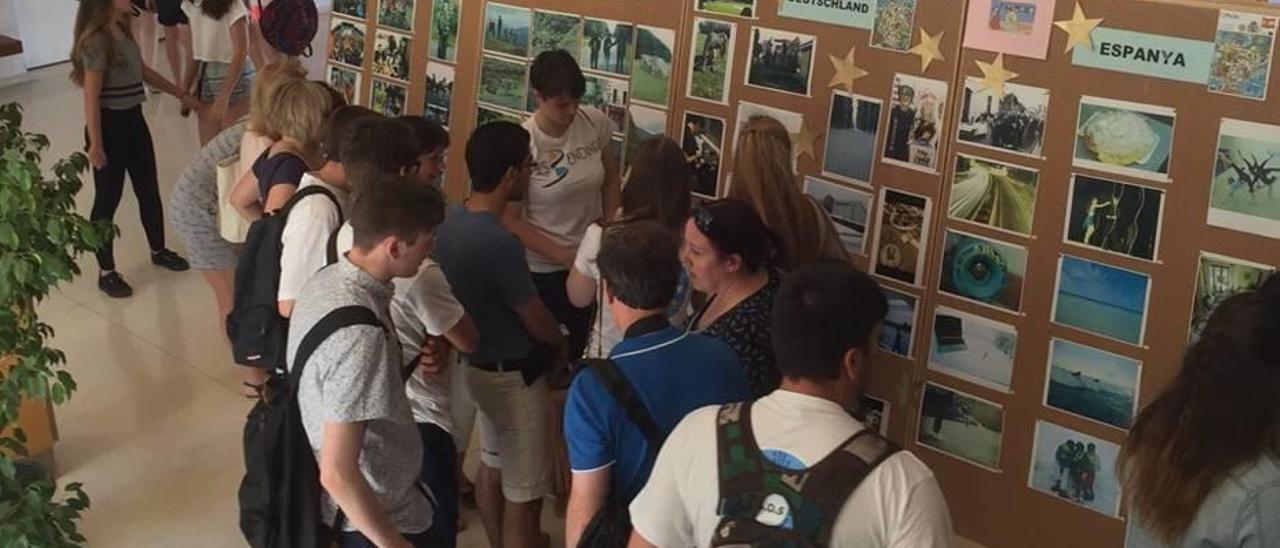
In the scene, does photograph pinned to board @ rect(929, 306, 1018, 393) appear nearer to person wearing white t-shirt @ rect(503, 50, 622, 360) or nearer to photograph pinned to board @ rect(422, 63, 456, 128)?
person wearing white t-shirt @ rect(503, 50, 622, 360)

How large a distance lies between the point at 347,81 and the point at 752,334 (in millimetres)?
2997

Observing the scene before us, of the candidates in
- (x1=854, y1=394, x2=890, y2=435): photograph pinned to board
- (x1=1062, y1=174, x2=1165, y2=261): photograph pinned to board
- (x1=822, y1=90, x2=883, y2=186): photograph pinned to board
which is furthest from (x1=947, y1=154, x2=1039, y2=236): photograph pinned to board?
(x1=854, y1=394, x2=890, y2=435): photograph pinned to board

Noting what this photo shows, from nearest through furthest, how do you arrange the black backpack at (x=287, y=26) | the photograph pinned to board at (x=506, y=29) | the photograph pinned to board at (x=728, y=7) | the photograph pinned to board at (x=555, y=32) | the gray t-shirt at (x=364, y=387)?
the gray t-shirt at (x=364, y=387)
the photograph pinned to board at (x=728, y=7)
the photograph pinned to board at (x=555, y=32)
the photograph pinned to board at (x=506, y=29)
the black backpack at (x=287, y=26)

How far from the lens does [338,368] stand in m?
2.45

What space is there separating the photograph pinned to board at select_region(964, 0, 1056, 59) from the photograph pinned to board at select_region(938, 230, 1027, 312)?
546mm

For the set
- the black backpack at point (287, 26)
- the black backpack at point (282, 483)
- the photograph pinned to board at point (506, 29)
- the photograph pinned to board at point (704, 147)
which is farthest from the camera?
the black backpack at point (287, 26)

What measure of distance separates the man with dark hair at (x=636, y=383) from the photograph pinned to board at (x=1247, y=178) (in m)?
1.54

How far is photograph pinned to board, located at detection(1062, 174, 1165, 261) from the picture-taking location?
10.9 feet

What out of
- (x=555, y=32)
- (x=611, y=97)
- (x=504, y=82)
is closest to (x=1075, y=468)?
(x=611, y=97)

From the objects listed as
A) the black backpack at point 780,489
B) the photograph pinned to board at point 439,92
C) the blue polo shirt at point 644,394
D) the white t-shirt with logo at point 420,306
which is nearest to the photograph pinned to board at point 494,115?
the photograph pinned to board at point 439,92

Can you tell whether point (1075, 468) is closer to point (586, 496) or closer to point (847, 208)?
point (847, 208)

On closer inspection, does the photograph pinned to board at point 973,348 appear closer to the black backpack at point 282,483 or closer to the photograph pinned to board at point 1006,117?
the photograph pinned to board at point 1006,117

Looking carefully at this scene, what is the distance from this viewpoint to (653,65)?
4.27m

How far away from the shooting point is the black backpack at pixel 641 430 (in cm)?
233
